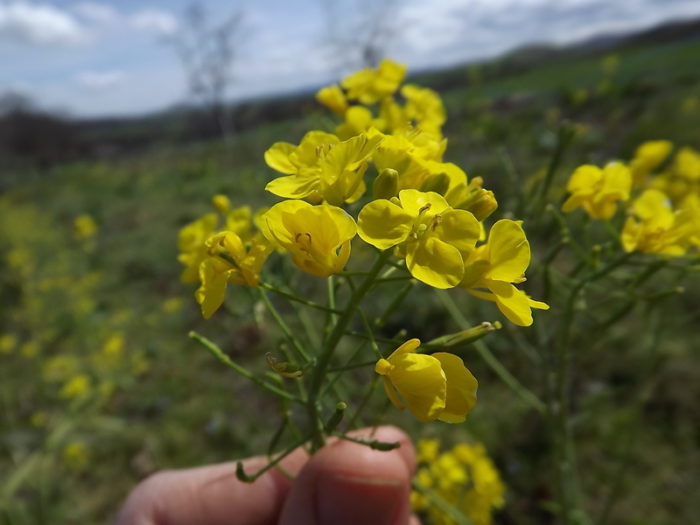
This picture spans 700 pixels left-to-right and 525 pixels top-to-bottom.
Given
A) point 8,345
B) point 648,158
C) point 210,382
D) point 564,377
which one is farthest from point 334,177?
point 8,345

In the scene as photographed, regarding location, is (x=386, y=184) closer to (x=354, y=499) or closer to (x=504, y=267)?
(x=504, y=267)

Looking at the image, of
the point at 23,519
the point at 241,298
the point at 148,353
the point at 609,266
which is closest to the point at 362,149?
the point at 609,266

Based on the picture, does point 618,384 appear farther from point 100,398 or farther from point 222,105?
point 222,105

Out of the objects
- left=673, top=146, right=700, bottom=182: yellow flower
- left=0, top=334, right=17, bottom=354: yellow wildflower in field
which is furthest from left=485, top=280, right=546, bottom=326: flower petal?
left=0, top=334, right=17, bottom=354: yellow wildflower in field

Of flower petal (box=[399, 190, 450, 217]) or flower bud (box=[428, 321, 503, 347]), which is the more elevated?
flower petal (box=[399, 190, 450, 217])

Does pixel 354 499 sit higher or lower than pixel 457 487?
higher

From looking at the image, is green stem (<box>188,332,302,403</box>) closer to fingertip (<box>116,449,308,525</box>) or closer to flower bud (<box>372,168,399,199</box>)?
flower bud (<box>372,168,399,199</box>)
